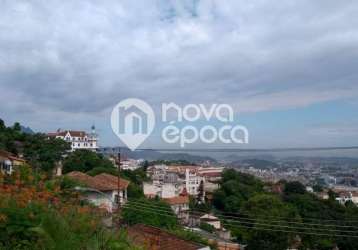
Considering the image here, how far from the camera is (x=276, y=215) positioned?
21.5 metres

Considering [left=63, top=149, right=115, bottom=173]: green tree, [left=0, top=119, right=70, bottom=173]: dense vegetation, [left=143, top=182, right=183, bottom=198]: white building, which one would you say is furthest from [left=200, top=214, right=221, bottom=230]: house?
[left=0, top=119, right=70, bottom=173]: dense vegetation

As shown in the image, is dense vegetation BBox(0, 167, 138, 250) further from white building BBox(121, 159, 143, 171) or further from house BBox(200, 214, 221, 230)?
house BBox(200, 214, 221, 230)

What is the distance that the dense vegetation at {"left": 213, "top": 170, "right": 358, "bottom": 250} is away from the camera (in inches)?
765

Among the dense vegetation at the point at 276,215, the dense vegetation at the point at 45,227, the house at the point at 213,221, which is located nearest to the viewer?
the dense vegetation at the point at 45,227

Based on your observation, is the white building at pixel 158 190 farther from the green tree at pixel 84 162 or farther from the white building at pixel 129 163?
the green tree at pixel 84 162

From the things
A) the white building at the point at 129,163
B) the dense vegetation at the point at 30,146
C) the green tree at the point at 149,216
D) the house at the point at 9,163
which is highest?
the dense vegetation at the point at 30,146

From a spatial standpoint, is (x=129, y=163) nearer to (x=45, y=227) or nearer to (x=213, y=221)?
(x=213, y=221)

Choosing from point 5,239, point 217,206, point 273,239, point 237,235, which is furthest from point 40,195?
point 217,206

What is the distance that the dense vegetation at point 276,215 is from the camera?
19.4m

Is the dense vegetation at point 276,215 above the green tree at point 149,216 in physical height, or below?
below

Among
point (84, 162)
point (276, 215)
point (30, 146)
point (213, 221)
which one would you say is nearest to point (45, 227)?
point (30, 146)

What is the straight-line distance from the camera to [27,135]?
885 inches

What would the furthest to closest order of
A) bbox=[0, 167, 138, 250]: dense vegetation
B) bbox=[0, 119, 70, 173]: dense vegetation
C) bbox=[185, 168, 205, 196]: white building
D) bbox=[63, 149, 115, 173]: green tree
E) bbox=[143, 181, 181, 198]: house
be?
1. bbox=[185, 168, 205, 196]: white building
2. bbox=[143, 181, 181, 198]: house
3. bbox=[63, 149, 115, 173]: green tree
4. bbox=[0, 119, 70, 173]: dense vegetation
5. bbox=[0, 167, 138, 250]: dense vegetation

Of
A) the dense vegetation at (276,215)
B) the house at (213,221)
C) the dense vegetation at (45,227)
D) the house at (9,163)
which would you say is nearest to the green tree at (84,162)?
the house at (213,221)
